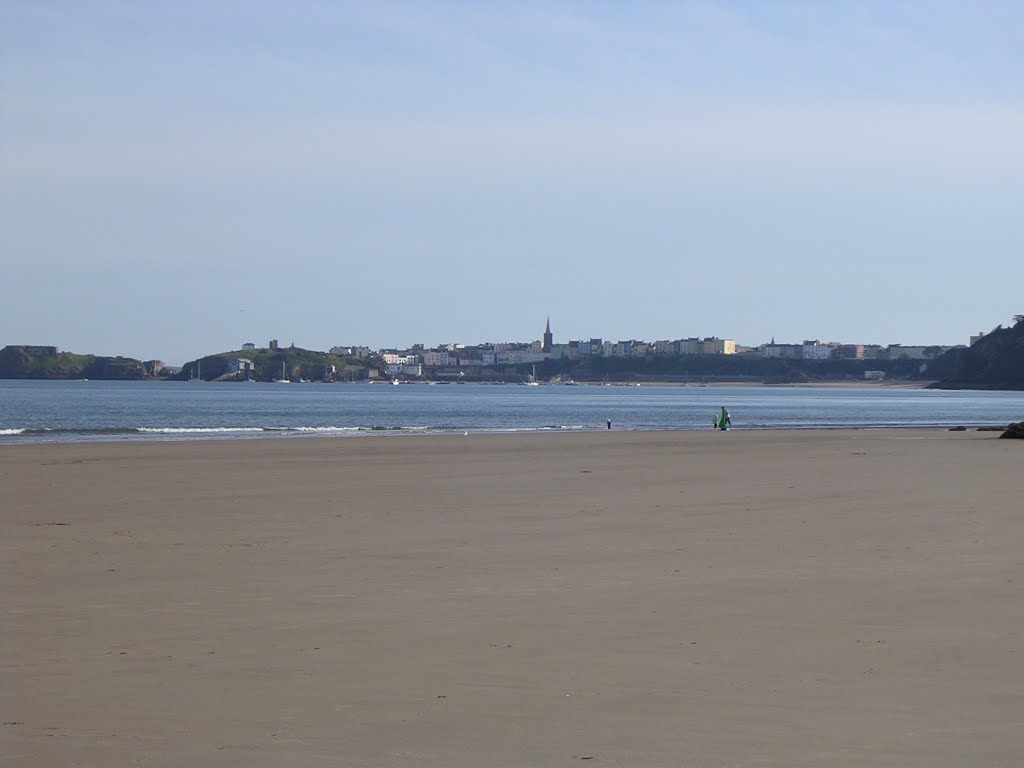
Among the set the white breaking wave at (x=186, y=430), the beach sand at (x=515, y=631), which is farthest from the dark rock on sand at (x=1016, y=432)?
the white breaking wave at (x=186, y=430)

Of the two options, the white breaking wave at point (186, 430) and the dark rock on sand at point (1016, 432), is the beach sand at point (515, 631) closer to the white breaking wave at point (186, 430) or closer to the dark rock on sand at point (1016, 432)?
the dark rock on sand at point (1016, 432)

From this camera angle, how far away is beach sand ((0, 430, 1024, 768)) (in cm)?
515

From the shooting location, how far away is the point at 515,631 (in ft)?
23.9

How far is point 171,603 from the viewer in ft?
27.0

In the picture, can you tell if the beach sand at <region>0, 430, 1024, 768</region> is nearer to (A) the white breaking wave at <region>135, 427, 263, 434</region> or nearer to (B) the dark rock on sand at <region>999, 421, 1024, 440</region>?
(B) the dark rock on sand at <region>999, 421, 1024, 440</region>

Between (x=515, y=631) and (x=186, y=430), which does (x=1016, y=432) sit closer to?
(x=186, y=430)

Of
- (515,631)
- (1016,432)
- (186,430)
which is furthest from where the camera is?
(186,430)

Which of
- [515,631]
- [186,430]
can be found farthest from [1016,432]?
[515,631]

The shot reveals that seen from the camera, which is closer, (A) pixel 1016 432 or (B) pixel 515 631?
(B) pixel 515 631

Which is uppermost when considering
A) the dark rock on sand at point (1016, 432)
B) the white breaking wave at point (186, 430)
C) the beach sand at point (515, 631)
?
the dark rock on sand at point (1016, 432)

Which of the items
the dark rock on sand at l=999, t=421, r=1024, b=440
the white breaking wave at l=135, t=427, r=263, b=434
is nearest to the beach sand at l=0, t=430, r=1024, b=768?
the dark rock on sand at l=999, t=421, r=1024, b=440

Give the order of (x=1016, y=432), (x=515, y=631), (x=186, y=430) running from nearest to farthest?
(x=515, y=631) < (x=1016, y=432) < (x=186, y=430)

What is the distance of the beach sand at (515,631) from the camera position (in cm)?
515

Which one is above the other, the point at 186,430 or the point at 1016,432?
the point at 1016,432
